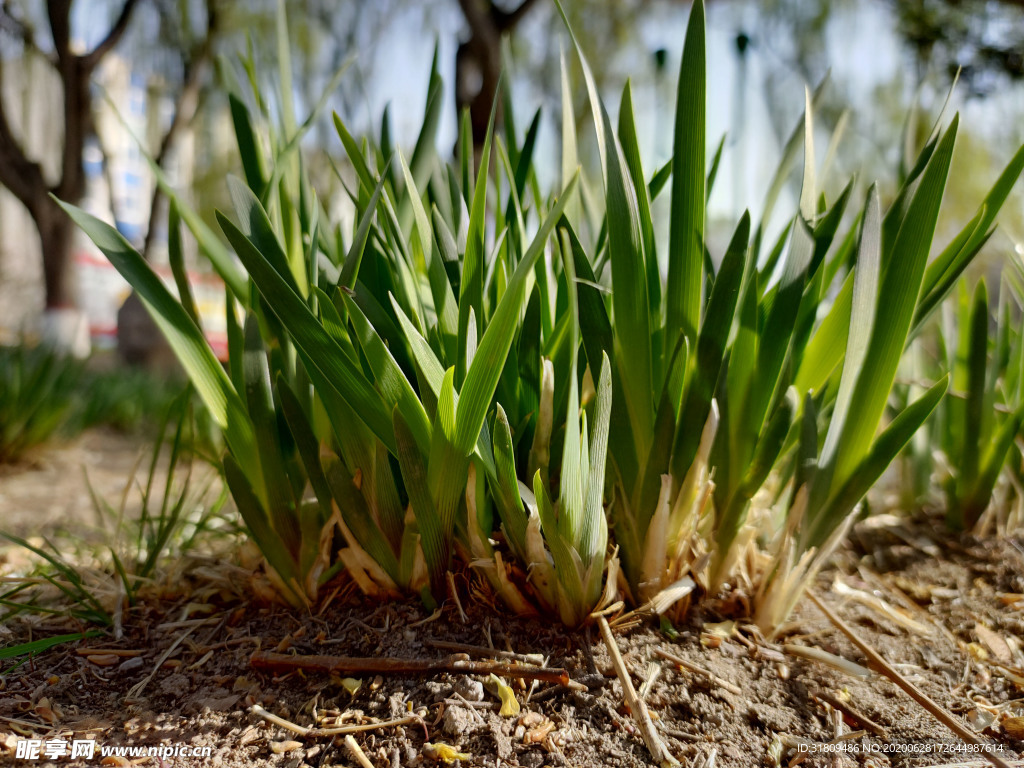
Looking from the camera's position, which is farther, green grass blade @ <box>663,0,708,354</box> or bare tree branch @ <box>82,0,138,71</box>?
bare tree branch @ <box>82,0,138,71</box>

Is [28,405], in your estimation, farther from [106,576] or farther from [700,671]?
[700,671]

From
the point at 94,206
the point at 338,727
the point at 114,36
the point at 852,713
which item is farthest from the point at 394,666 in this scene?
the point at 94,206

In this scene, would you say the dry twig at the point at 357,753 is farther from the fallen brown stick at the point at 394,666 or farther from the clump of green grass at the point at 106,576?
the clump of green grass at the point at 106,576

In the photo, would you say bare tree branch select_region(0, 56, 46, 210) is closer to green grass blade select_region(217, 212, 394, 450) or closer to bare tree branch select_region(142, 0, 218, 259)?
bare tree branch select_region(142, 0, 218, 259)

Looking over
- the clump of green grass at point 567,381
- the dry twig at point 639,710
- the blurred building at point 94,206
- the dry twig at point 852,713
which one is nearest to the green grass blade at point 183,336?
the clump of green grass at point 567,381

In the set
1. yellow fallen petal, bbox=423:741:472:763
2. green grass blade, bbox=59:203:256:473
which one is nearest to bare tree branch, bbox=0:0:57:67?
green grass blade, bbox=59:203:256:473

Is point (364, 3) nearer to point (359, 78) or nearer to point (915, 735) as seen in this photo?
point (359, 78)

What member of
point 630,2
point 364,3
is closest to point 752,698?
point 364,3

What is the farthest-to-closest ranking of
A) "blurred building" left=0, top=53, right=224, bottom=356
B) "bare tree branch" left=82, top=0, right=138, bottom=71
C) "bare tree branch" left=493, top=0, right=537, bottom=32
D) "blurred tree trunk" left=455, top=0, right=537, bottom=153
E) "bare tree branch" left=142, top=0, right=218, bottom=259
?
1. "blurred building" left=0, top=53, right=224, bottom=356
2. "bare tree branch" left=142, top=0, right=218, bottom=259
3. "bare tree branch" left=82, top=0, right=138, bottom=71
4. "bare tree branch" left=493, top=0, right=537, bottom=32
5. "blurred tree trunk" left=455, top=0, right=537, bottom=153
